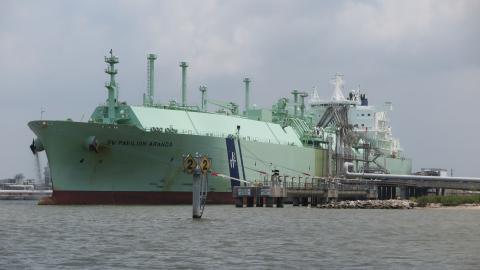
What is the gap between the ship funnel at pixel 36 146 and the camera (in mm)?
70125

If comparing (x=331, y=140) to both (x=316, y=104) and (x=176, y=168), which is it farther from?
(x=176, y=168)

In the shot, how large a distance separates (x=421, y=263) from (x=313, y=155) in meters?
68.8

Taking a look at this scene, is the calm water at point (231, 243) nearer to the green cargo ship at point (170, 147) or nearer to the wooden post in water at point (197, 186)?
the wooden post in water at point (197, 186)

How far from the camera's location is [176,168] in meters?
71.2

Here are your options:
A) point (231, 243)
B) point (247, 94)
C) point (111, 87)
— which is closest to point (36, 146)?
point (111, 87)

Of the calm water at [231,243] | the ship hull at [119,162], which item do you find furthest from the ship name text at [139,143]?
the calm water at [231,243]

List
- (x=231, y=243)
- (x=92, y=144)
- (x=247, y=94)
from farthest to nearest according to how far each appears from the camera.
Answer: (x=247, y=94) → (x=92, y=144) → (x=231, y=243)

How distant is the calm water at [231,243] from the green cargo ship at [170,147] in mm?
17688

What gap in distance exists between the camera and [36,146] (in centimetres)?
7062

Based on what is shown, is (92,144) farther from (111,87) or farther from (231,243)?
(231,243)

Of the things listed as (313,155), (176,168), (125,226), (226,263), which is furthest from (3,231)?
(313,155)

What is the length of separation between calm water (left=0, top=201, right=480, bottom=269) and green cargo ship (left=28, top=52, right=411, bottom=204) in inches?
696

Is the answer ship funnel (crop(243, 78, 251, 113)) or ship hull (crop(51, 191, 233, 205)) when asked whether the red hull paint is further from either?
ship funnel (crop(243, 78, 251, 113))

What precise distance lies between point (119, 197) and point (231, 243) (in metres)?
35.0
